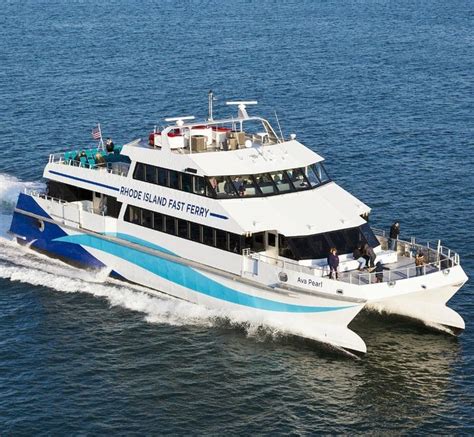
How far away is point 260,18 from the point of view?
145 metres

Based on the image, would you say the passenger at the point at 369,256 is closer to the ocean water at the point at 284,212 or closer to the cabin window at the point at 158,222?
the ocean water at the point at 284,212

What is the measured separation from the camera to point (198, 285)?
45281 millimetres

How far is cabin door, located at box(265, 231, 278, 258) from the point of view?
43.5 metres

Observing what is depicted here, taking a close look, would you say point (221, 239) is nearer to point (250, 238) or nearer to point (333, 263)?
point (250, 238)

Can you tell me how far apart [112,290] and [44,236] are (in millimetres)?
6807

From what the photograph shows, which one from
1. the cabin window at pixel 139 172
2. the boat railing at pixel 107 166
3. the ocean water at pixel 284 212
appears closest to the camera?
the ocean water at pixel 284 212

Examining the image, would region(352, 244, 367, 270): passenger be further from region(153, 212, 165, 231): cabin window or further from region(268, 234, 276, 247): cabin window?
region(153, 212, 165, 231): cabin window

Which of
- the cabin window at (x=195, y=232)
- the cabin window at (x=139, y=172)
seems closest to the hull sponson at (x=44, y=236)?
the cabin window at (x=139, y=172)

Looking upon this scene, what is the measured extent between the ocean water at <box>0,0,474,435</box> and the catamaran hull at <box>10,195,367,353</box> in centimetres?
57

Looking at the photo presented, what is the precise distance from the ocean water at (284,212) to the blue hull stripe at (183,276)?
0.96 meters

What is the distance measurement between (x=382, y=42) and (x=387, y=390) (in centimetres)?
8751

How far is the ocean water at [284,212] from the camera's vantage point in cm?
3712

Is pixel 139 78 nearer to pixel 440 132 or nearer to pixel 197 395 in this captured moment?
pixel 440 132

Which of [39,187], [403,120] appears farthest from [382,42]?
[39,187]
